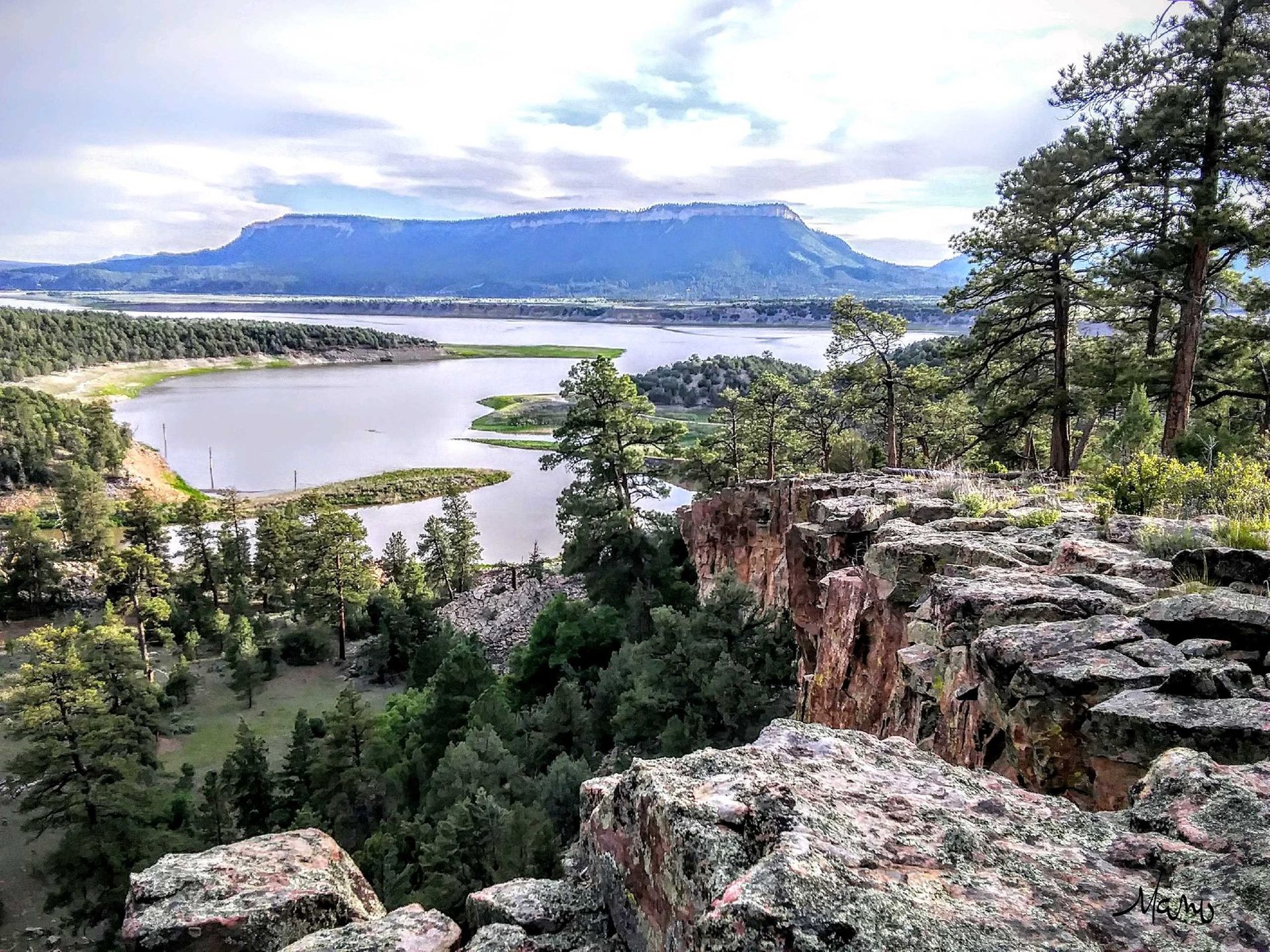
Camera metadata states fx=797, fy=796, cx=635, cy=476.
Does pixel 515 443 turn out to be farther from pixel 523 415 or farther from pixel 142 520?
pixel 142 520

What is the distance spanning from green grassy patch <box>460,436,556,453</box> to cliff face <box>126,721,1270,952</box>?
69995mm

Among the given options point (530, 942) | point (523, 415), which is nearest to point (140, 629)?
point (530, 942)

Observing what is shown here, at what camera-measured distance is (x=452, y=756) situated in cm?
1681

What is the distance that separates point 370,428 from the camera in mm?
90125

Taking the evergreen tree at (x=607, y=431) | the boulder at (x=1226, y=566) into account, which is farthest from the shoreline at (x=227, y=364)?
the boulder at (x=1226, y=566)

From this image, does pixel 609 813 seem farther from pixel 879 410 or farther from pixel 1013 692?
pixel 879 410

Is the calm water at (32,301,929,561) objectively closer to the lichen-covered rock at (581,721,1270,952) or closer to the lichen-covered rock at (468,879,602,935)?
the lichen-covered rock at (468,879,602,935)

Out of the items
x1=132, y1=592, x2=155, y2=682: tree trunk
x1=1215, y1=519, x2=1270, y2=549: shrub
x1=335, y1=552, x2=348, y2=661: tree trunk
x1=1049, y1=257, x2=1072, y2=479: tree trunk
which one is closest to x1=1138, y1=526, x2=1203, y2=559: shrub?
→ x1=1215, y1=519, x2=1270, y2=549: shrub

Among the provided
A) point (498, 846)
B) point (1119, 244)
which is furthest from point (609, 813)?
point (1119, 244)

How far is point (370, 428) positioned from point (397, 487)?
2967 centimetres

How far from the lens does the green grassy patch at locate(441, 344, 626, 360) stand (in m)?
166

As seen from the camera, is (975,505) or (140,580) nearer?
(975,505)

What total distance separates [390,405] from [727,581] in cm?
9752

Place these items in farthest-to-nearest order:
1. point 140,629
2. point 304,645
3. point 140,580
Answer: point 304,645
point 140,629
point 140,580
